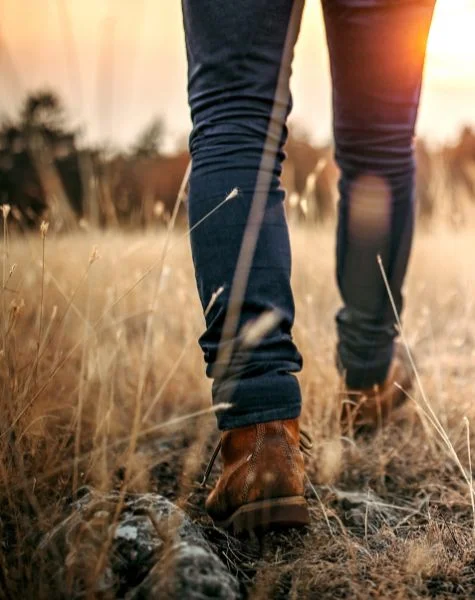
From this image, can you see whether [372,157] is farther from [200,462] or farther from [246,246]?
[200,462]

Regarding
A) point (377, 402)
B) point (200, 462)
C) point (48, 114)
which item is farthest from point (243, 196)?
point (48, 114)

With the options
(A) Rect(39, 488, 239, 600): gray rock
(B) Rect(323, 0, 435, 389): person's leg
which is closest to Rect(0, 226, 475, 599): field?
(A) Rect(39, 488, 239, 600): gray rock

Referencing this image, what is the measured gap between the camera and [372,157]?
1366 mm

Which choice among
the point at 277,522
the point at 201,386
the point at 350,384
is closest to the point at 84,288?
the point at 201,386

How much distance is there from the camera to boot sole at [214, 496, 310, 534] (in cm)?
96

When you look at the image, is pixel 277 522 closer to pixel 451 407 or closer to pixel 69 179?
pixel 451 407

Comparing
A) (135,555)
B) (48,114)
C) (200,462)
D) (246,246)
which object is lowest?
(200,462)

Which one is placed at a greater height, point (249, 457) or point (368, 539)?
point (249, 457)

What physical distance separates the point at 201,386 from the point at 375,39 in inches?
37.5

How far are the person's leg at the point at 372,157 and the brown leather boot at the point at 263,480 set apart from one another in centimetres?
53

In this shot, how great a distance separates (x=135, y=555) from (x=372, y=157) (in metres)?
0.85

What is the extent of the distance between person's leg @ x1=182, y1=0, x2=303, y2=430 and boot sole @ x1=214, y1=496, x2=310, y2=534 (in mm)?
110

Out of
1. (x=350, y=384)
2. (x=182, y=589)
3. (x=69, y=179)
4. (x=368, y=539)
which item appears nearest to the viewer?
(x=182, y=589)

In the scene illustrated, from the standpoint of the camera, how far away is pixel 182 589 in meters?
0.77
